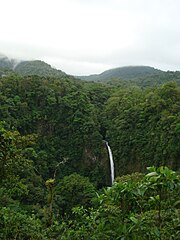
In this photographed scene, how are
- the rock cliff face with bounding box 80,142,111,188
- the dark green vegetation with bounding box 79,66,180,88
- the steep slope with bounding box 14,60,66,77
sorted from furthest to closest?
the steep slope with bounding box 14,60,66,77 < the dark green vegetation with bounding box 79,66,180,88 < the rock cliff face with bounding box 80,142,111,188

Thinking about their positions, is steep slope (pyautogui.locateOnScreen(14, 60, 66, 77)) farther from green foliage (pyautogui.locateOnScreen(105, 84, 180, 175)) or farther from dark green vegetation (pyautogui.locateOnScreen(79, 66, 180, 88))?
green foliage (pyautogui.locateOnScreen(105, 84, 180, 175))

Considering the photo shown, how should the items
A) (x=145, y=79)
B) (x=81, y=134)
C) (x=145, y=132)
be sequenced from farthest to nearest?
(x=145, y=79) → (x=81, y=134) → (x=145, y=132)

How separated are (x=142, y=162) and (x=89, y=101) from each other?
7.52 meters

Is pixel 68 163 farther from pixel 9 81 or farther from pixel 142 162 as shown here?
pixel 9 81

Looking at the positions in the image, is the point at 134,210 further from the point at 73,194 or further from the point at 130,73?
the point at 130,73

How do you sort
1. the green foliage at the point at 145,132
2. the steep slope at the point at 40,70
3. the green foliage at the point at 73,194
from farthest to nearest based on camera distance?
the steep slope at the point at 40,70 < the green foliage at the point at 145,132 < the green foliage at the point at 73,194

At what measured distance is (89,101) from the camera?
24484 millimetres

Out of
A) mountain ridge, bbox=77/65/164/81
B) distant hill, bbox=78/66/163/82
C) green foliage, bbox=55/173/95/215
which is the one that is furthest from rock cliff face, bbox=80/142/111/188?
mountain ridge, bbox=77/65/164/81

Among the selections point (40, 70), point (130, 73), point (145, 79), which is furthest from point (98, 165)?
point (130, 73)

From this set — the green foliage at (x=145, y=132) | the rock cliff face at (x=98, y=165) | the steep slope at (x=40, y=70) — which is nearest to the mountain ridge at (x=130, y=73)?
the steep slope at (x=40, y=70)

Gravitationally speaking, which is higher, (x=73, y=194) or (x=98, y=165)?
(x=98, y=165)

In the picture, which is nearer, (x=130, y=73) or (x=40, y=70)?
(x=40, y=70)

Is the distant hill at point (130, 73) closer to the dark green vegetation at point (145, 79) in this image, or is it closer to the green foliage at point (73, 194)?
the dark green vegetation at point (145, 79)

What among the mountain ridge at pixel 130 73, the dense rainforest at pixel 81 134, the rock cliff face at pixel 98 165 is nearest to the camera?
the dense rainforest at pixel 81 134
